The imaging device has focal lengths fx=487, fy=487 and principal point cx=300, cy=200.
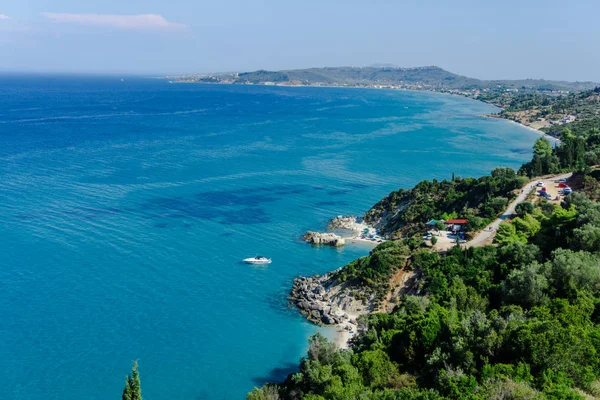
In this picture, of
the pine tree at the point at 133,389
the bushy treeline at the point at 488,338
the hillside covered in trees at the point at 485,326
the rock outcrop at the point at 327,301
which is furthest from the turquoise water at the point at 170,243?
the pine tree at the point at 133,389

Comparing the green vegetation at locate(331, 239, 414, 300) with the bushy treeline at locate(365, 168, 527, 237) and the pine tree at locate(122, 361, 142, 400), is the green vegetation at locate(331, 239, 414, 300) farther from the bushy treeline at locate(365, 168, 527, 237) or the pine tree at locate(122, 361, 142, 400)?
the pine tree at locate(122, 361, 142, 400)

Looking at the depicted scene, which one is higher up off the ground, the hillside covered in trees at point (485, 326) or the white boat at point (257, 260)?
the hillside covered in trees at point (485, 326)

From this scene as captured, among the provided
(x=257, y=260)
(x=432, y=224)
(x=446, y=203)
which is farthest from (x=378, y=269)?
(x=446, y=203)

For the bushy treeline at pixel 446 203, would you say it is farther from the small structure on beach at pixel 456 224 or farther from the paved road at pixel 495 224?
the small structure on beach at pixel 456 224

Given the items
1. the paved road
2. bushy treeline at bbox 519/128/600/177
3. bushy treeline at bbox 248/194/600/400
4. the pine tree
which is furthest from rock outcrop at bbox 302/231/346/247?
the pine tree

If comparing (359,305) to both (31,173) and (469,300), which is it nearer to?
(469,300)

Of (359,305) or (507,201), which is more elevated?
(507,201)

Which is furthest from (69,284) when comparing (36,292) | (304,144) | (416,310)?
(304,144)
